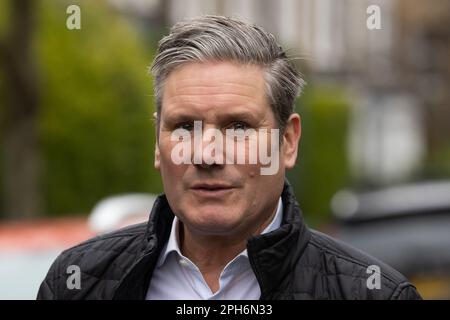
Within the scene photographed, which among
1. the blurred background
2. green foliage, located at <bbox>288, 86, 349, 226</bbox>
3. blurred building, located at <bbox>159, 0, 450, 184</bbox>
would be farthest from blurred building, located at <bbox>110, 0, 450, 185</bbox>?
green foliage, located at <bbox>288, 86, 349, 226</bbox>

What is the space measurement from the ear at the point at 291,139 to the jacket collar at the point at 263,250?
0.08 metres

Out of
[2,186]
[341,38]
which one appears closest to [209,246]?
[2,186]

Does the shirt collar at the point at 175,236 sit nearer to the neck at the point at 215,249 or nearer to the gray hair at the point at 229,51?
the neck at the point at 215,249

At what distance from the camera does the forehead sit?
7.84ft

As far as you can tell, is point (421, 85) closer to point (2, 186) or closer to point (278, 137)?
point (2, 186)

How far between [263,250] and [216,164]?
0.21m

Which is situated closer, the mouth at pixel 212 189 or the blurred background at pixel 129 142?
the mouth at pixel 212 189

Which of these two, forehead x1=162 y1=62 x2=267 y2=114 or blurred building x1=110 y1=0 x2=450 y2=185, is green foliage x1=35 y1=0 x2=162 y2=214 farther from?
blurred building x1=110 y1=0 x2=450 y2=185

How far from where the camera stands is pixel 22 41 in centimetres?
1185

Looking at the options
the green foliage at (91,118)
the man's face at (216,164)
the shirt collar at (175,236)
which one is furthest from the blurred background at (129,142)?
the shirt collar at (175,236)

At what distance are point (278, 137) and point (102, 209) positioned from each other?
2.82m

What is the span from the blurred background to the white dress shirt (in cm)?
53

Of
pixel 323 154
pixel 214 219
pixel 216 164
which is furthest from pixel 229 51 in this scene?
pixel 323 154

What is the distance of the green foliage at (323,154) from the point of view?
20.2 metres
